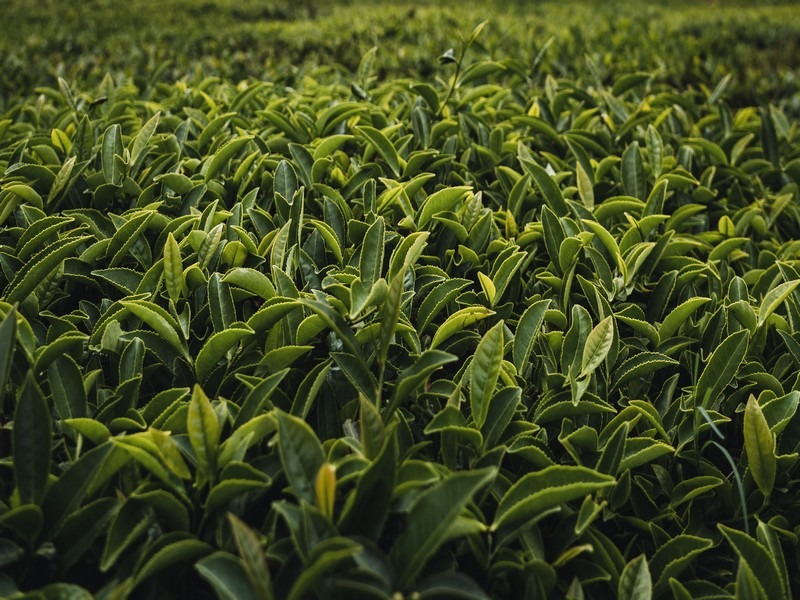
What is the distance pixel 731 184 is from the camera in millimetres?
2914

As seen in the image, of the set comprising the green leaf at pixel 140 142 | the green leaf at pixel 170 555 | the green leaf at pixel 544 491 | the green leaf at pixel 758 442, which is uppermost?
the green leaf at pixel 140 142

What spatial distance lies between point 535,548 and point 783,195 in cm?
213

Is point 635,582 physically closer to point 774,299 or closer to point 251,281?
point 774,299

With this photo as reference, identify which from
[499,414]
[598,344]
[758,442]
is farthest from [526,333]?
[758,442]

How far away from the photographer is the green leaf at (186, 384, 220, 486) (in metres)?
1.22

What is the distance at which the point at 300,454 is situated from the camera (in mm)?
1175

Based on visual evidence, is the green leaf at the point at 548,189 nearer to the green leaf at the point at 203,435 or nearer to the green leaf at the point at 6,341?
the green leaf at the point at 203,435

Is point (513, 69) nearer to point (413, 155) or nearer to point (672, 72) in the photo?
point (413, 155)

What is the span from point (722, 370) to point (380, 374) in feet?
2.80

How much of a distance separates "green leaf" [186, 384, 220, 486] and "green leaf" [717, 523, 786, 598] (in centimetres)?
98

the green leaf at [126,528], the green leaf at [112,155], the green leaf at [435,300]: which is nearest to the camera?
the green leaf at [126,528]

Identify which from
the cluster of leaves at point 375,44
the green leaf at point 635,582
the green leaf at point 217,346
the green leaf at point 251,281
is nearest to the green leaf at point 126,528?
the green leaf at point 217,346

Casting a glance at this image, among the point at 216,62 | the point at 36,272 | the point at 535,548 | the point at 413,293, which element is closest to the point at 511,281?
the point at 413,293

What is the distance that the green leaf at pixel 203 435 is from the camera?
122cm
